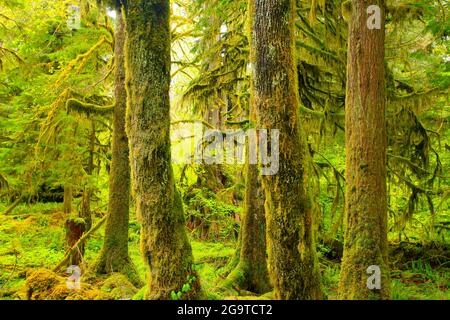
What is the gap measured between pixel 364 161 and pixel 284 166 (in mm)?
2058

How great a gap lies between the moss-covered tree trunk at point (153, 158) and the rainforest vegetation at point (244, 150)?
0.06 feet

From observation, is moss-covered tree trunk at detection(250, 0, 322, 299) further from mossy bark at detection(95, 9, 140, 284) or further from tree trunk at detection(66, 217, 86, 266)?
tree trunk at detection(66, 217, 86, 266)

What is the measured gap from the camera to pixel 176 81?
61.3 ft

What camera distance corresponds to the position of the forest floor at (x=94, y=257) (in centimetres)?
873

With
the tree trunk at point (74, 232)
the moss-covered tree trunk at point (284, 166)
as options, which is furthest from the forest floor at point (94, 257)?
the moss-covered tree trunk at point (284, 166)

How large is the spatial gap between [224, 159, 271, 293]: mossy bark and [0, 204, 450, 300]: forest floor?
54cm

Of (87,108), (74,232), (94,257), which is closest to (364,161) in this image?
(87,108)

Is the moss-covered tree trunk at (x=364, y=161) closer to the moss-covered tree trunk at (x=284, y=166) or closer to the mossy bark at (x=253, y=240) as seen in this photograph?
the moss-covered tree trunk at (x=284, y=166)

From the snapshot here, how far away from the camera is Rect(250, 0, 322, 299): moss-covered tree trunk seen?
16.8ft
